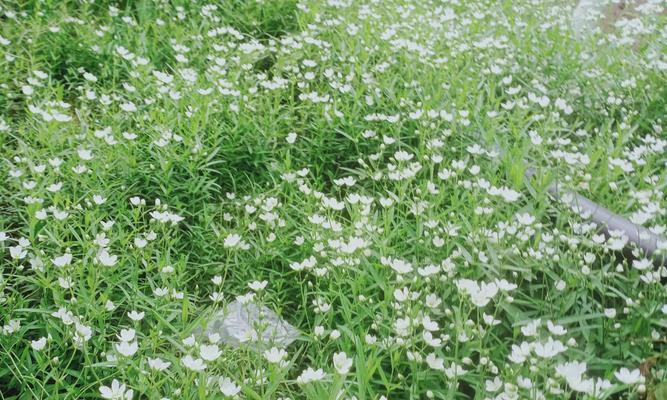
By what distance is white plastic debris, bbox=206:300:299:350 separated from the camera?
2.04 metres

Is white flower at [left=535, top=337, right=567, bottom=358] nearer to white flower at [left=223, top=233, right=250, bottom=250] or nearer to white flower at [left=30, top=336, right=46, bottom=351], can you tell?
white flower at [left=223, top=233, right=250, bottom=250]

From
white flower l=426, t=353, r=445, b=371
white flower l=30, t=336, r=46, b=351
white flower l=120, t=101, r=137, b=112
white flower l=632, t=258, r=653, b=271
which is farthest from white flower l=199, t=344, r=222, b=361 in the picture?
white flower l=120, t=101, r=137, b=112

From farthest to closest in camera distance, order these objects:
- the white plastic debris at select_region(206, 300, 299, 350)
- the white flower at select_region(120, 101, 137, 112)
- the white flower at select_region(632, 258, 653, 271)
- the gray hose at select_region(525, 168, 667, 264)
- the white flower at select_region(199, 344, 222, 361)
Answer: the white flower at select_region(120, 101, 137, 112), the gray hose at select_region(525, 168, 667, 264), the white flower at select_region(632, 258, 653, 271), the white plastic debris at select_region(206, 300, 299, 350), the white flower at select_region(199, 344, 222, 361)

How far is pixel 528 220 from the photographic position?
7.89ft

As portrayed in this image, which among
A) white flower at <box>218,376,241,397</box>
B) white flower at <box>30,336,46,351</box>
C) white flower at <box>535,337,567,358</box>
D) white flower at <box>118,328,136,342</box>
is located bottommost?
white flower at <box>30,336,46,351</box>

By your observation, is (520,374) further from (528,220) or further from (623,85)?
(623,85)

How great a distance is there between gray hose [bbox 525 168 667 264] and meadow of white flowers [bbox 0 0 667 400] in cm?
5

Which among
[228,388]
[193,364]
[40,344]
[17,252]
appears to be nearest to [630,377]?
[228,388]

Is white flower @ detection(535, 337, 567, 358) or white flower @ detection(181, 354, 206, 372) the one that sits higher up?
white flower @ detection(535, 337, 567, 358)

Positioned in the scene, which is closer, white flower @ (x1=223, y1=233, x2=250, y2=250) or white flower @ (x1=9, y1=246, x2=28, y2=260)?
white flower @ (x1=9, y1=246, x2=28, y2=260)

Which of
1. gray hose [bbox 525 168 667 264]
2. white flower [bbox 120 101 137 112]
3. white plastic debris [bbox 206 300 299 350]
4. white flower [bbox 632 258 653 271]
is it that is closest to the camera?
white plastic debris [bbox 206 300 299 350]

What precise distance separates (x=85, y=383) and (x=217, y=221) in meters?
1.04

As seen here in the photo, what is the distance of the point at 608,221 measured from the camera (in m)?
2.52

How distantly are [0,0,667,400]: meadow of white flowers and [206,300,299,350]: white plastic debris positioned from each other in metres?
0.03
